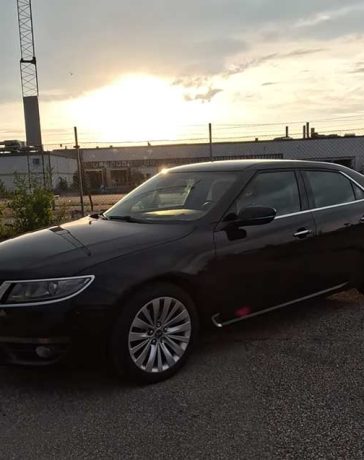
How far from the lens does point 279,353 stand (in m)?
4.42

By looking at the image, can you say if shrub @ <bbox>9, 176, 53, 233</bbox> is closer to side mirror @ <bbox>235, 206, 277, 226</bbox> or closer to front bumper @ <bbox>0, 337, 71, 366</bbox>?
side mirror @ <bbox>235, 206, 277, 226</bbox>

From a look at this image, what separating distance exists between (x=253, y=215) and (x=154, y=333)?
1.26m

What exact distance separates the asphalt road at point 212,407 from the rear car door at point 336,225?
71 cm

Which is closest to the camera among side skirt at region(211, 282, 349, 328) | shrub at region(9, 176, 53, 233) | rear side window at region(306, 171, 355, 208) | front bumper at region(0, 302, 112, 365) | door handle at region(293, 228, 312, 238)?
front bumper at region(0, 302, 112, 365)

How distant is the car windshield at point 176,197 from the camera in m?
4.64

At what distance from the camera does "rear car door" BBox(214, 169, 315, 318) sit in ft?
14.4

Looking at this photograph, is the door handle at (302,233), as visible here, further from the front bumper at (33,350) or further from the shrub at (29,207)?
the shrub at (29,207)

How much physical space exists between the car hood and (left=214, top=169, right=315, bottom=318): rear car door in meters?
0.45

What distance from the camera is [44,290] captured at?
142 inches

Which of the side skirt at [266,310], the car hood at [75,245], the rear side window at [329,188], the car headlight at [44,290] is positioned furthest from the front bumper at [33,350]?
the rear side window at [329,188]

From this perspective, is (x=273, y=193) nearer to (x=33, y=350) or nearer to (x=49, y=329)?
(x=49, y=329)

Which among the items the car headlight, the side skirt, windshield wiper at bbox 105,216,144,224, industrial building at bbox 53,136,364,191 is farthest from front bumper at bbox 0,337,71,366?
industrial building at bbox 53,136,364,191

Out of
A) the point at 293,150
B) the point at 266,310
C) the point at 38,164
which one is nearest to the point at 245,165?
the point at 266,310

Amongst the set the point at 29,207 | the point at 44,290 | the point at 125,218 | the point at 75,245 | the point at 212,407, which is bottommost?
the point at 212,407
